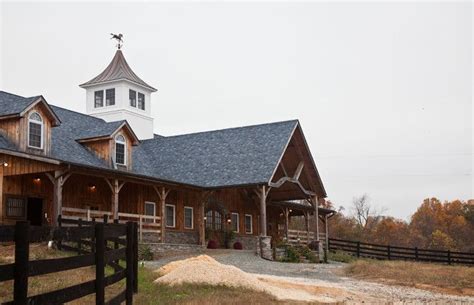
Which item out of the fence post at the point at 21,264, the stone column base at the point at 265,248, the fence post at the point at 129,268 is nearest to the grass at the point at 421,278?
the stone column base at the point at 265,248

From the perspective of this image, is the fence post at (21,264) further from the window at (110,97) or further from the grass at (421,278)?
the window at (110,97)

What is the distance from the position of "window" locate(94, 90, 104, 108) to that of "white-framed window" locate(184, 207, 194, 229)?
10.0m

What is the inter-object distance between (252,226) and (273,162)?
29.3 ft

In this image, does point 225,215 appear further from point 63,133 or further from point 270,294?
point 270,294

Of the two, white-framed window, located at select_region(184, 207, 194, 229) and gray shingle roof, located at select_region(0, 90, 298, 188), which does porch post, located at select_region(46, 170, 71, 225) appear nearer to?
gray shingle roof, located at select_region(0, 90, 298, 188)

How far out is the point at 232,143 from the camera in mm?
37156

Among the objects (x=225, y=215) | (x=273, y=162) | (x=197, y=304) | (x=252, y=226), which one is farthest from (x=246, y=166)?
(x=197, y=304)

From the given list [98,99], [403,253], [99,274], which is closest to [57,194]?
[99,274]

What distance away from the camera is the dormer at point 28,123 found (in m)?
25.1

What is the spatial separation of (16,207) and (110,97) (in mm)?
16693

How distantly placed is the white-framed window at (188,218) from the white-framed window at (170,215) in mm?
884

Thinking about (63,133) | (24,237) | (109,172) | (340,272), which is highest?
Answer: (63,133)

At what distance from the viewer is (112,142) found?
100 ft

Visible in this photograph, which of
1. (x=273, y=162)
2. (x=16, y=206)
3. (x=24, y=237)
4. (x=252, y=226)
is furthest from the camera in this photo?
(x=252, y=226)
